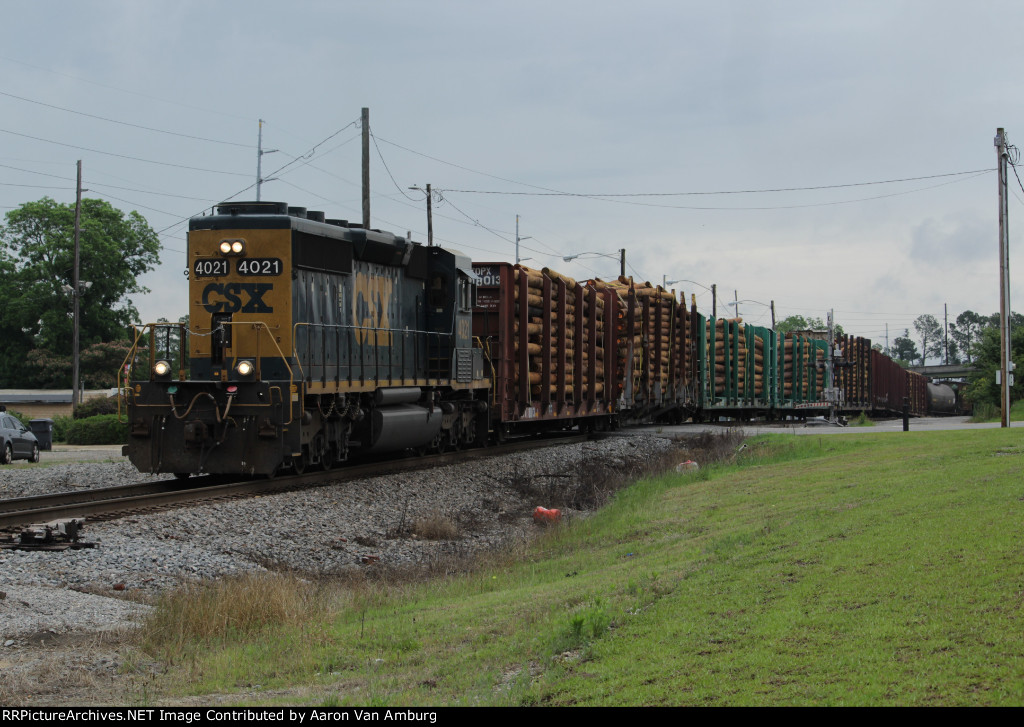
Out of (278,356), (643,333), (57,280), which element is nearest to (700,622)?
(278,356)

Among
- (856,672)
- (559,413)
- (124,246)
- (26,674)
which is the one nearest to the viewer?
(856,672)

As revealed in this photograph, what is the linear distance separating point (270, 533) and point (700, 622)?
6911 mm

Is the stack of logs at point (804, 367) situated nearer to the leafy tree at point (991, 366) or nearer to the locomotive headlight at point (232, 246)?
the leafy tree at point (991, 366)

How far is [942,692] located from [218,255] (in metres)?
12.9

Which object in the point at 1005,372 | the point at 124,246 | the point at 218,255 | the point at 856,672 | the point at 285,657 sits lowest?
the point at 285,657

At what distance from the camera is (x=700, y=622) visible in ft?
19.8

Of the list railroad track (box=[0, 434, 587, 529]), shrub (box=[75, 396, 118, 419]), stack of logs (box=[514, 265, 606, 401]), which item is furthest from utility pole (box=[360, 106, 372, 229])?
shrub (box=[75, 396, 118, 419])

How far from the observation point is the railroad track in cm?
1148

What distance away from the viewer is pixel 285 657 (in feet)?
21.2

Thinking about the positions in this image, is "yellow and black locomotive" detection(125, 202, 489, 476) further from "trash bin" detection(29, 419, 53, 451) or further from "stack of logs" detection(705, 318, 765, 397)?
"stack of logs" detection(705, 318, 765, 397)

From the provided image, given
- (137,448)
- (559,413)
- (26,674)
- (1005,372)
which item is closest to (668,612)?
(26,674)

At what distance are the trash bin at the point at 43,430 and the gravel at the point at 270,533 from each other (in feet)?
41.7

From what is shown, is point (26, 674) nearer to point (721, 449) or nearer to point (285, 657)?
point (285, 657)

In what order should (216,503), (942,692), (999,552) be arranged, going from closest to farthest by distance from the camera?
1. (942,692)
2. (999,552)
3. (216,503)
